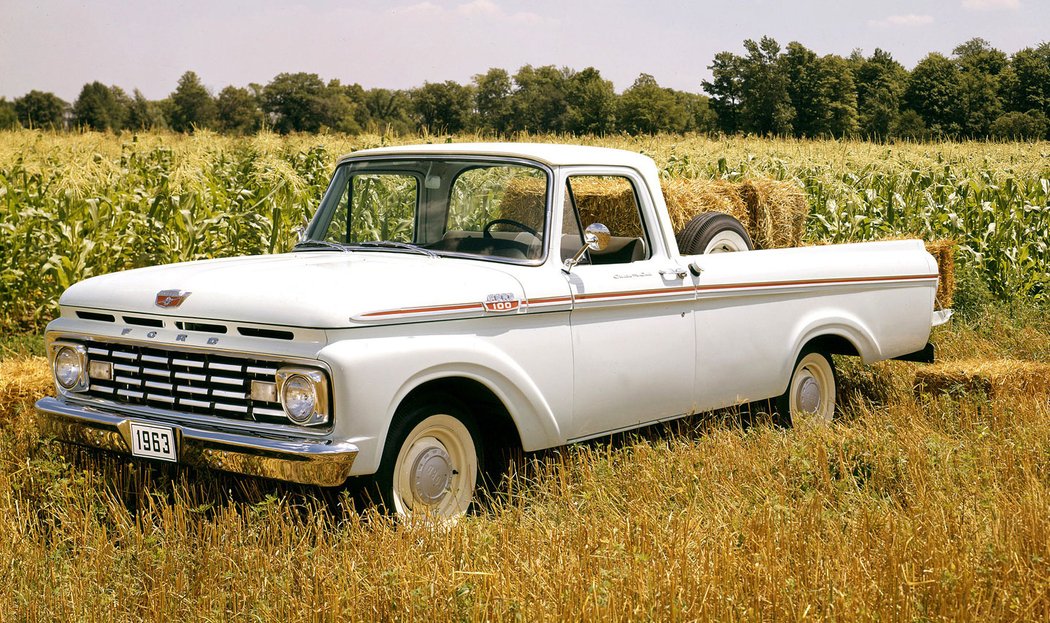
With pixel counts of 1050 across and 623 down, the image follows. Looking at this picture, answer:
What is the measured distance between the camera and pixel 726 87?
88562 millimetres

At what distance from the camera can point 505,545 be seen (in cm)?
405

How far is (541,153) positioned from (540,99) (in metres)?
101

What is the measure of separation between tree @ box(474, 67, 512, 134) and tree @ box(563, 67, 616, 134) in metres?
6.13

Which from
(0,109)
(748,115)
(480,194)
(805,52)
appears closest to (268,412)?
(480,194)

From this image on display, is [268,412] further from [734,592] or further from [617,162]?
[617,162]

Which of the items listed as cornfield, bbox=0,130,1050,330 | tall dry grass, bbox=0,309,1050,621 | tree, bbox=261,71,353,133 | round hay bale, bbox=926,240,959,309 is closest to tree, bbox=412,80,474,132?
tree, bbox=261,71,353,133

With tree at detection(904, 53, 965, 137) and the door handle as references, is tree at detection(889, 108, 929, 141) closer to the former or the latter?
tree at detection(904, 53, 965, 137)

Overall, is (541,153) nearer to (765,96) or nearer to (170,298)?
(170,298)

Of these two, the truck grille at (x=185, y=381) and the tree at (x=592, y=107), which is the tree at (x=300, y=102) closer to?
the tree at (x=592, y=107)

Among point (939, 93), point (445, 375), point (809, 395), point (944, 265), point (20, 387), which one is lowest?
point (809, 395)

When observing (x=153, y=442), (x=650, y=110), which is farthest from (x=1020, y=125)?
(x=153, y=442)

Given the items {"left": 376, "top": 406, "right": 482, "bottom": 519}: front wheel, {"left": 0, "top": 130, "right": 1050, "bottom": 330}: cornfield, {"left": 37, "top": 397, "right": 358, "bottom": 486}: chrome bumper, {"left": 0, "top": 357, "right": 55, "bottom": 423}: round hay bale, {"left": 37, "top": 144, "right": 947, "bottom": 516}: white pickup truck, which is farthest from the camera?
{"left": 0, "top": 130, "right": 1050, "bottom": 330}: cornfield

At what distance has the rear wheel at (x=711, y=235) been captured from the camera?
22.6 feet

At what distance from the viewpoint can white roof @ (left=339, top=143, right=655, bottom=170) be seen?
5.67 m
